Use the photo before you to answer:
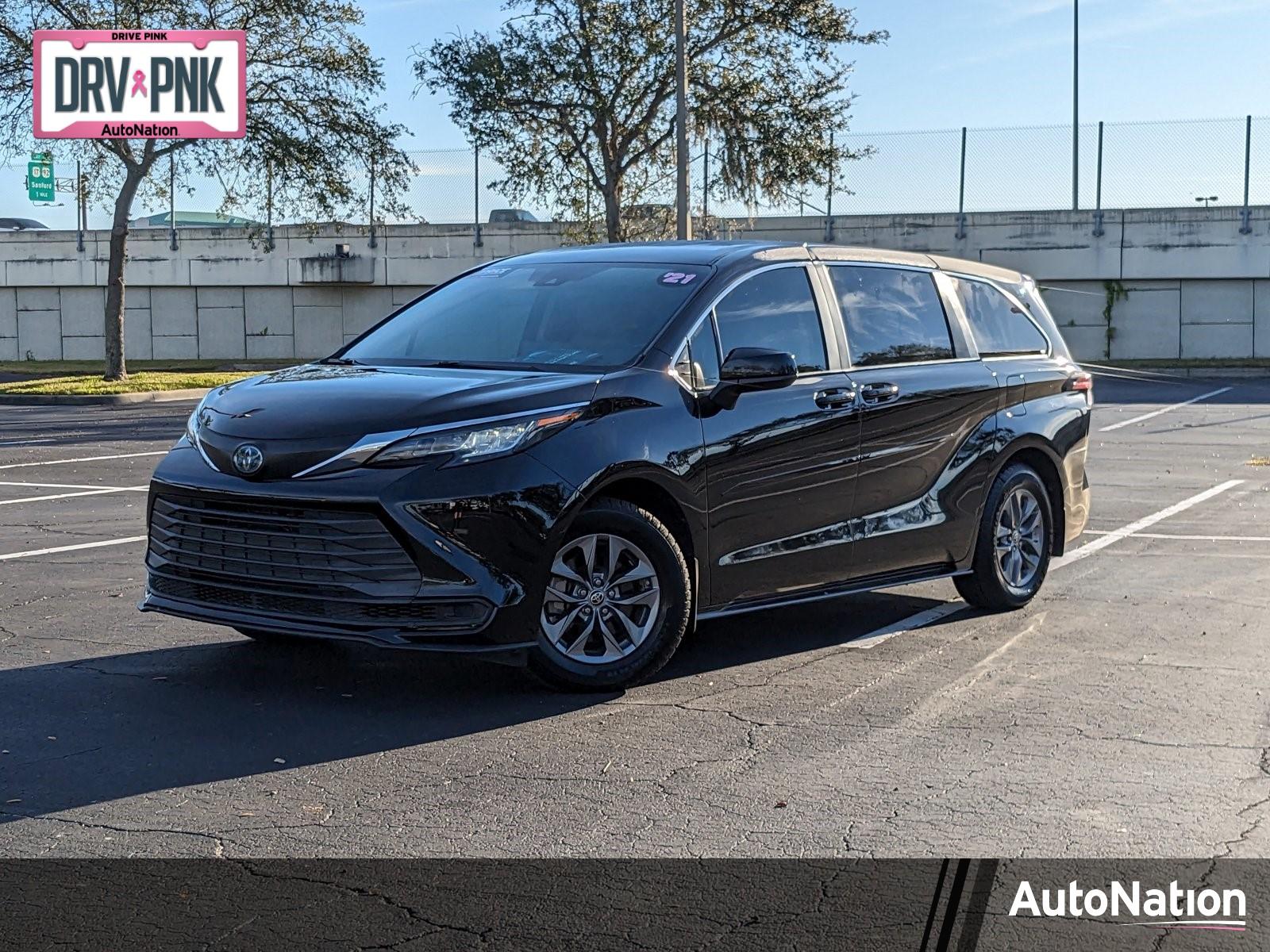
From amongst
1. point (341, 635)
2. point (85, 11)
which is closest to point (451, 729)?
point (341, 635)

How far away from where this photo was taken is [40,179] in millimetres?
40062

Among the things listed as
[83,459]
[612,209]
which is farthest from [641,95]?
[83,459]

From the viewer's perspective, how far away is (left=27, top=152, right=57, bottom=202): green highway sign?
33.0 m

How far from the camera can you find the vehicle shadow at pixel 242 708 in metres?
5.24

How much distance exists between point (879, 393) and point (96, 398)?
2291cm

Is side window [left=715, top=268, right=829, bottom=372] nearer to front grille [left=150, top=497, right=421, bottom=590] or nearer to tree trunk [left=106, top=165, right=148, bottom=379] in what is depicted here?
front grille [left=150, top=497, right=421, bottom=590]

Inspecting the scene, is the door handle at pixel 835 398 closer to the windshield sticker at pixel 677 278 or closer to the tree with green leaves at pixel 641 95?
the windshield sticker at pixel 677 278

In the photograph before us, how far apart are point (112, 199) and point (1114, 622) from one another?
28.6m

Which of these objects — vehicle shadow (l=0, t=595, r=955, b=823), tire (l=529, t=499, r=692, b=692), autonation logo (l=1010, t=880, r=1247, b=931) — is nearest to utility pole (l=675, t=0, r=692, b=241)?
vehicle shadow (l=0, t=595, r=955, b=823)

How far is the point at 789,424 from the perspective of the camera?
6.96 m

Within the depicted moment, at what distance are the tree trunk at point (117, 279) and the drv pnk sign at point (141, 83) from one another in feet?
3.49

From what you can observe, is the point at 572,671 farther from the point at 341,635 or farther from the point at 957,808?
the point at 957,808

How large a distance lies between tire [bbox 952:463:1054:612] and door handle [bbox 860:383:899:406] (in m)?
0.92

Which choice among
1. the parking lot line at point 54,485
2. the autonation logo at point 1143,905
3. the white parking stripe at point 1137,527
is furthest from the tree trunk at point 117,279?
the autonation logo at point 1143,905
